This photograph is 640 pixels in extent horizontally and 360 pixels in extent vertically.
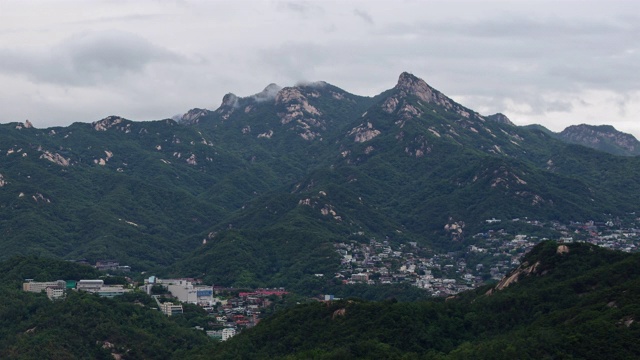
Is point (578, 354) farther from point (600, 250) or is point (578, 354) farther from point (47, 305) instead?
point (47, 305)

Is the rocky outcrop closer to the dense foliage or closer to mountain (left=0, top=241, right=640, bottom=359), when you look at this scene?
mountain (left=0, top=241, right=640, bottom=359)

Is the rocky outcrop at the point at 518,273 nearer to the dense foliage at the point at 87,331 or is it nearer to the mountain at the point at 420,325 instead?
the mountain at the point at 420,325

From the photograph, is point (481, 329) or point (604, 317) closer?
point (604, 317)

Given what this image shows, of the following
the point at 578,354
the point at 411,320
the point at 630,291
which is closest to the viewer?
the point at 578,354

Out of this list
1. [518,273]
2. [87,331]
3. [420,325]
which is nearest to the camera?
[420,325]

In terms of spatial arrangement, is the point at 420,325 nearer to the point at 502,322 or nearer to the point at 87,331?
the point at 502,322

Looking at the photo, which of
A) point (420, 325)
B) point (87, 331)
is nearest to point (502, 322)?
point (420, 325)

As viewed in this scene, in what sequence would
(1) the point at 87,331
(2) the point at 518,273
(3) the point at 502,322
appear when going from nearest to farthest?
1. (3) the point at 502,322
2. (2) the point at 518,273
3. (1) the point at 87,331

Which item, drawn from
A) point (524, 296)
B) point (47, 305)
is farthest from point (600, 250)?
point (47, 305)

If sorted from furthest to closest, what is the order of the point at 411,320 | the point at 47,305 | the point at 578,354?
1. the point at 47,305
2. the point at 411,320
3. the point at 578,354
